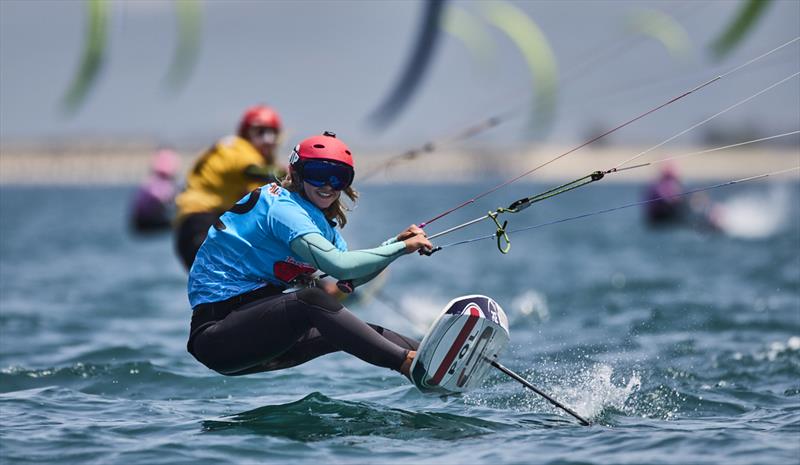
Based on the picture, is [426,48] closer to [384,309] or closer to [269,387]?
[384,309]

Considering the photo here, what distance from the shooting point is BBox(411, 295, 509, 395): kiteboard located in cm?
610

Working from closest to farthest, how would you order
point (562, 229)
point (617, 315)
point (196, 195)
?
point (196, 195) < point (617, 315) < point (562, 229)

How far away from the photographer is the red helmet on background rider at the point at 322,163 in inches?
234

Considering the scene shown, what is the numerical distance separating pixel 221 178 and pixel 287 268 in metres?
3.34

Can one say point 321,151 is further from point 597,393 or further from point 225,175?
point 225,175

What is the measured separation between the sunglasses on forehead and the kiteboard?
2.91ft

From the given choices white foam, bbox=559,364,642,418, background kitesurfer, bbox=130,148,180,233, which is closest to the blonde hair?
white foam, bbox=559,364,642,418

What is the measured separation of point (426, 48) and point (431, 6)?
311 cm

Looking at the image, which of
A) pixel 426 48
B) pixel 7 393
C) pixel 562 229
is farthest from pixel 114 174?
pixel 7 393

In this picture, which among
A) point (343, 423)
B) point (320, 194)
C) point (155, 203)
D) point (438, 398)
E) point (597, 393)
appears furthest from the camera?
point (155, 203)

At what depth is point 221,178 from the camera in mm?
9273

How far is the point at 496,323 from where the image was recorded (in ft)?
20.4

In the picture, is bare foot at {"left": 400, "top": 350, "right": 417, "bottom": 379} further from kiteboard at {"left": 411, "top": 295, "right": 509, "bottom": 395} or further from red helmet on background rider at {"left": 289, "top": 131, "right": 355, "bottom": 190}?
red helmet on background rider at {"left": 289, "top": 131, "right": 355, "bottom": 190}

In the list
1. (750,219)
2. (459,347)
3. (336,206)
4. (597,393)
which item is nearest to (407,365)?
(459,347)
